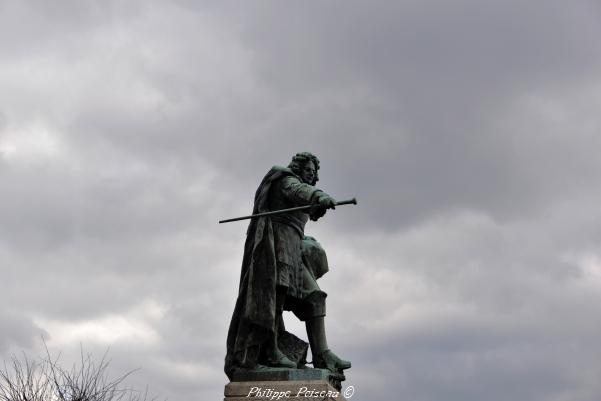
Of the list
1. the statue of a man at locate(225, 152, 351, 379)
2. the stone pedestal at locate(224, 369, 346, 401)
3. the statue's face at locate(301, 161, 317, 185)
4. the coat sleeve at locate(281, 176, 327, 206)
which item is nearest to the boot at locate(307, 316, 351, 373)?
the statue of a man at locate(225, 152, 351, 379)

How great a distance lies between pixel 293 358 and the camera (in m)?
9.70

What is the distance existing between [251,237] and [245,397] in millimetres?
2114

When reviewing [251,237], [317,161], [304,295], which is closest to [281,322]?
[304,295]

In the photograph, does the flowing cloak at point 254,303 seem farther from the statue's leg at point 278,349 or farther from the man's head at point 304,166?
the man's head at point 304,166

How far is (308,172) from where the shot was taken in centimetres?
1060

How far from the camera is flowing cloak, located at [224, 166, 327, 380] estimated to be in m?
9.39

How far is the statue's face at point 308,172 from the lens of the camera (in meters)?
10.6

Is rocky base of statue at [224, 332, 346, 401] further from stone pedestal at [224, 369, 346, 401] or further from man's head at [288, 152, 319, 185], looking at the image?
man's head at [288, 152, 319, 185]

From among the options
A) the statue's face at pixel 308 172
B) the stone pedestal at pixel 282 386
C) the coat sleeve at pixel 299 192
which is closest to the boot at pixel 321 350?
the stone pedestal at pixel 282 386

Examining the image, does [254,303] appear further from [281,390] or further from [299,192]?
[299,192]

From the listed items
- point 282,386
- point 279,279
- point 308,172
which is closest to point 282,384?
point 282,386

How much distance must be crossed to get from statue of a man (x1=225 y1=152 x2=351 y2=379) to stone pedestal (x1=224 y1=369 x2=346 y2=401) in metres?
0.21

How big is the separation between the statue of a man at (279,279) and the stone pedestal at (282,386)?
0.70ft

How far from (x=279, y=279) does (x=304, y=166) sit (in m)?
1.74
